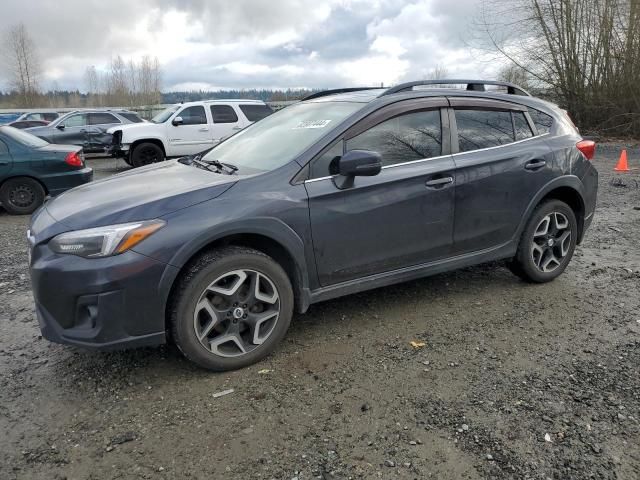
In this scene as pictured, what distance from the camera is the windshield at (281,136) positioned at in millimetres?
3574

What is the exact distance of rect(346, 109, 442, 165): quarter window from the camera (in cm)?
363

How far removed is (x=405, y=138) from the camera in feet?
12.4

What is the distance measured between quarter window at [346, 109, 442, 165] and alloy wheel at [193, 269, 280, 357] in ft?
3.74

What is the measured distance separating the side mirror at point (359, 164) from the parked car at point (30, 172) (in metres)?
6.76

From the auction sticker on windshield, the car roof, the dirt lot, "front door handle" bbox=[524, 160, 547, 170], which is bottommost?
the dirt lot

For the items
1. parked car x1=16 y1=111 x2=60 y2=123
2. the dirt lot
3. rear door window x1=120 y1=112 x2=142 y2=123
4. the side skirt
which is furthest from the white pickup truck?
parked car x1=16 y1=111 x2=60 y2=123

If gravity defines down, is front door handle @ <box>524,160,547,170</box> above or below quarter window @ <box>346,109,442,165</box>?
below

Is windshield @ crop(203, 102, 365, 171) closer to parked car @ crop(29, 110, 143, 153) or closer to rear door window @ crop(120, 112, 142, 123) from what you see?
parked car @ crop(29, 110, 143, 153)

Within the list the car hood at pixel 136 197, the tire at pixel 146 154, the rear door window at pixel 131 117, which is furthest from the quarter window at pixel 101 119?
the car hood at pixel 136 197

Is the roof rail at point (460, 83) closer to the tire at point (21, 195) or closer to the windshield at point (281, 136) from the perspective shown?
the windshield at point (281, 136)

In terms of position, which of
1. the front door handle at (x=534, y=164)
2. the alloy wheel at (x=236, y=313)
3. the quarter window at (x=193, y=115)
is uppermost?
the quarter window at (x=193, y=115)

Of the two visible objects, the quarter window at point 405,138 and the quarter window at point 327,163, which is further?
the quarter window at point 405,138

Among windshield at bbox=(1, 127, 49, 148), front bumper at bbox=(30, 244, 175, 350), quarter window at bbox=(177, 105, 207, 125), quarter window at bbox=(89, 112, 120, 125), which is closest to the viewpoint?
front bumper at bbox=(30, 244, 175, 350)

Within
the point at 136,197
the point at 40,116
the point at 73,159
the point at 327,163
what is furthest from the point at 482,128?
the point at 40,116
